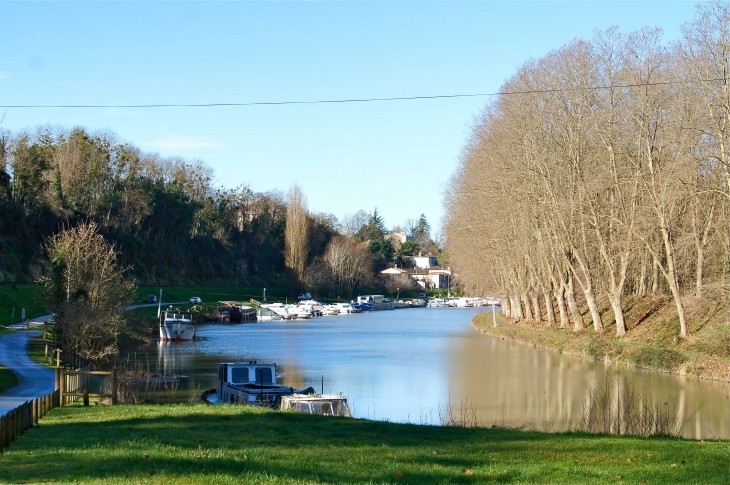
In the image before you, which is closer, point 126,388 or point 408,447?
point 408,447

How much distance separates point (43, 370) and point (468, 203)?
39.9 m

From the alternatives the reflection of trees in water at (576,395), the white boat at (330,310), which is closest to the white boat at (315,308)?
the white boat at (330,310)

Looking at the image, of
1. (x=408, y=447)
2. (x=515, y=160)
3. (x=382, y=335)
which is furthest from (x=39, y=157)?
(x=408, y=447)

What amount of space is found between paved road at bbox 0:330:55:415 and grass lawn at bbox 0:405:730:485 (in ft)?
17.9

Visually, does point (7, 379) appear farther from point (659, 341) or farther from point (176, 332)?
point (176, 332)

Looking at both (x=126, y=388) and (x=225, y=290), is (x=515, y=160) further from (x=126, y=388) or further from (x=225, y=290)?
(x=225, y=290)

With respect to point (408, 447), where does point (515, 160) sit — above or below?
above

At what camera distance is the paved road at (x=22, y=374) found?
21.9 metres

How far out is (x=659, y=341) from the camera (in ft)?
128

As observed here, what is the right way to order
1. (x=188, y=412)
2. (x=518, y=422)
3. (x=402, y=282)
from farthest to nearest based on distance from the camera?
(x=402, y=282), (x=518, y=422), (x=188, y=412)

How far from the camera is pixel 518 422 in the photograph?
2444 centimetres

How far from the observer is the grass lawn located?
424 inches

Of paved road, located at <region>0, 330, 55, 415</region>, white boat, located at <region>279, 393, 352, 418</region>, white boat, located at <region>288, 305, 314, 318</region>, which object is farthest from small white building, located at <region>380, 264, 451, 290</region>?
white boat, located at <region>279, 393, 352, 418</region>

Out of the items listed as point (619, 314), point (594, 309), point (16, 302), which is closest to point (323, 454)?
point (619, 314)
